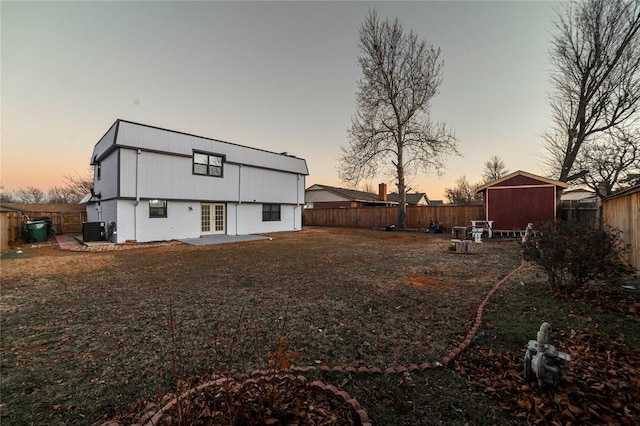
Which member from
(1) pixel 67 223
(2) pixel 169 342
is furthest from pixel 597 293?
(1) pixel 67 223

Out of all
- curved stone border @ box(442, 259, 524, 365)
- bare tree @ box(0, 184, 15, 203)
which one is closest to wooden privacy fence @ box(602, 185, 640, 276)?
curved stone border @ box(442, 259, 524, 365)

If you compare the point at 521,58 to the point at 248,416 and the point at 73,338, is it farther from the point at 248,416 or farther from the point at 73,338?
the point at 73,338

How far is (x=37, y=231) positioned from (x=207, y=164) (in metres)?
8.92

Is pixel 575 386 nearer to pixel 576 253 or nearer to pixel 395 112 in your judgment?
pixel 576 253

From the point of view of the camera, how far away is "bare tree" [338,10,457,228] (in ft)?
61.2

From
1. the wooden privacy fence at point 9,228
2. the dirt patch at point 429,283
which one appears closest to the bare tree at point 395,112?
the dirt patch at point 429,283

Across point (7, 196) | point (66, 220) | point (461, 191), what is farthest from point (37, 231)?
point (461, 191)

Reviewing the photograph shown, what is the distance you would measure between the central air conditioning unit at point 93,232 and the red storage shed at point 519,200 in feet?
68.2

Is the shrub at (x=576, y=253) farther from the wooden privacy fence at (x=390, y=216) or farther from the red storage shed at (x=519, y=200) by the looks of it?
the wooden privacy fence at (x=390, y=216)

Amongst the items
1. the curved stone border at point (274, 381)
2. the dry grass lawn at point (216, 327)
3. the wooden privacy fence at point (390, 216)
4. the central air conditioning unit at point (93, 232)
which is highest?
the wooden privacy fence at point (390, 216)

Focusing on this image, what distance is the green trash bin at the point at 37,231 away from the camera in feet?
42.6

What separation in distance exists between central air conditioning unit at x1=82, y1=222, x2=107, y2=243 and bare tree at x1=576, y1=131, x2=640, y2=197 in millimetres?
26192

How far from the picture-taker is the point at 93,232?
12.6 m

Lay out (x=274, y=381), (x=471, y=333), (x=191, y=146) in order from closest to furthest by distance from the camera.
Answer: (x=274, y=381)
(x=471, y=333)
(x=191, y=146)
